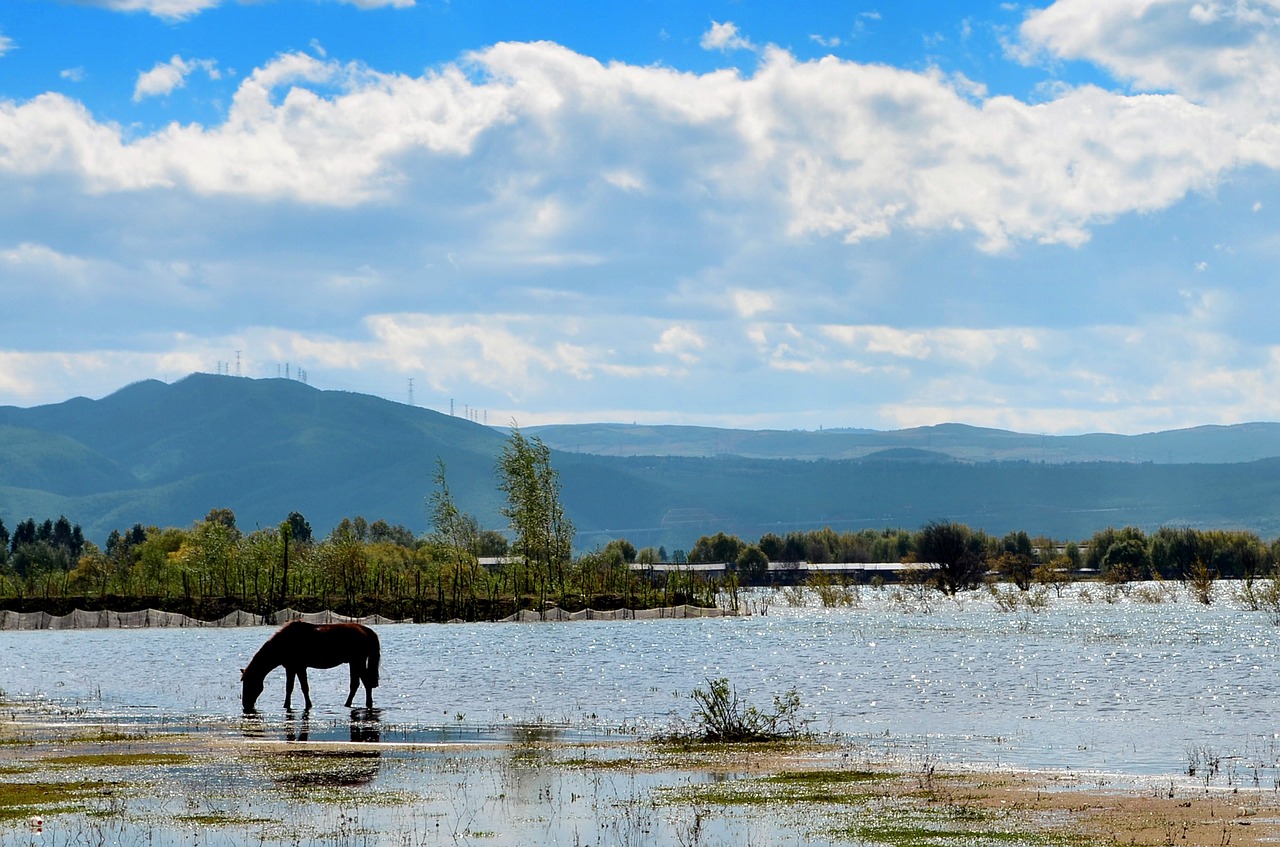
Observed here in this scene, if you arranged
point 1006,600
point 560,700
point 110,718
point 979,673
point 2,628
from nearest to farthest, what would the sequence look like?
point 110,718 < point 560,700 < point 979,673 < point 2,628 < point 1006,600

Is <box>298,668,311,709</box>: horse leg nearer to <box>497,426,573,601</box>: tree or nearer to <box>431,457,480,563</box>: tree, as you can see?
<box>497,426,573,601</box>: tree

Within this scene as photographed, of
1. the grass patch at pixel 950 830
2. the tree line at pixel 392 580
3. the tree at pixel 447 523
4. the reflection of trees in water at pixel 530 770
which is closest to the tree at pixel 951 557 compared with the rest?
the tree line at pixel 392 580

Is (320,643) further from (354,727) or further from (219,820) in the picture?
(219,820)

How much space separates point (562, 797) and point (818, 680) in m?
26.1

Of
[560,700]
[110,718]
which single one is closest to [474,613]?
[560,700]

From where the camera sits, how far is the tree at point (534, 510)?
10981cm

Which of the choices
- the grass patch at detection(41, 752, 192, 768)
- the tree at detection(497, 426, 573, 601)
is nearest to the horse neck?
the grass patch at detection(41, 752, 192, 768)

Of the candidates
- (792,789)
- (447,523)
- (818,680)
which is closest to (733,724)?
(792,789)

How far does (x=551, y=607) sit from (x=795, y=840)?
73.4m

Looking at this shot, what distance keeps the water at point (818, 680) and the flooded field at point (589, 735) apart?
7.3 inches

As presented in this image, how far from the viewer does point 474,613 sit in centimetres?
8925

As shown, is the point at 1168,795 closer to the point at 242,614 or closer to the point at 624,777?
the point at 624,777

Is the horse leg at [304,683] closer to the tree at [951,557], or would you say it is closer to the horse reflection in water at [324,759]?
the horse reflection in water at [324,759]

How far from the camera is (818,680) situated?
1834 inches
